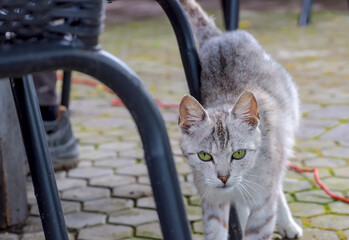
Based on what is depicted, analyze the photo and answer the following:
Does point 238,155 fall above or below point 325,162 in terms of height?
above

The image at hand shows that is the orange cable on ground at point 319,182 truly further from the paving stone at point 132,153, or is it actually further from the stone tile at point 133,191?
the paving stone at point 132,153

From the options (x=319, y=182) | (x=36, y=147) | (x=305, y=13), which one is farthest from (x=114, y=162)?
(x=305, y=13)

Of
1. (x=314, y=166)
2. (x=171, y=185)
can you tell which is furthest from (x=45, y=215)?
(x=314, y=166)

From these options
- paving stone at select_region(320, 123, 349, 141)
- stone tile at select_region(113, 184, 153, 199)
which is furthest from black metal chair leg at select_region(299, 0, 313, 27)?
stone tile at select_region(113, 184, 153, 199)

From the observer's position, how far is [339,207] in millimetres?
2967

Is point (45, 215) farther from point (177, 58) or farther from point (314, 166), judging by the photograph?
point (177, 58)

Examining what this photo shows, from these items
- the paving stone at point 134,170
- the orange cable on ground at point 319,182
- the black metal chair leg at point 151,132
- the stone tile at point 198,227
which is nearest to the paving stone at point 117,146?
the paving stone at point 134,170

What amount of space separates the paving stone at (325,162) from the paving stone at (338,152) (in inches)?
3.3

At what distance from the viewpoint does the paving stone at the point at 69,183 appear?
3.39 meters

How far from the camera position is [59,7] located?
44.9 inches

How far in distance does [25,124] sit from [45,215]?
0.29 m

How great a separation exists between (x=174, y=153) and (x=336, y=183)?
1110mm

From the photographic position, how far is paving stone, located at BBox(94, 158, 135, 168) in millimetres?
3725

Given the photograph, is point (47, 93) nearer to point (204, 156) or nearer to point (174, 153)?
point (174, 153)
